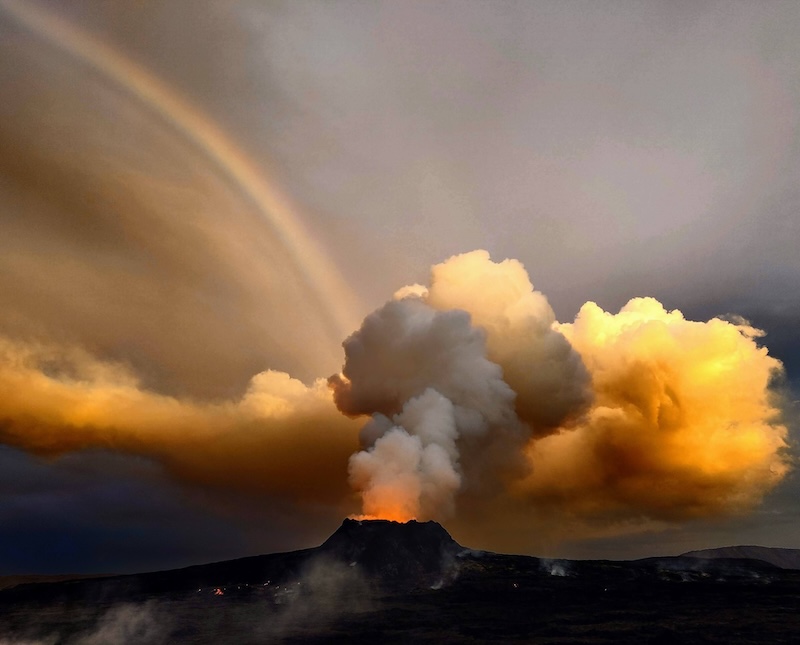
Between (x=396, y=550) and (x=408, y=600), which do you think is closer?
(x=408, y=600)

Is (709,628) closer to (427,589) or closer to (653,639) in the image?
(653,639)

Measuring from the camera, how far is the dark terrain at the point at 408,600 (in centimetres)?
9725

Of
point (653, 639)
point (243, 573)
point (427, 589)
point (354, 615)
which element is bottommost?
point (653, 639)

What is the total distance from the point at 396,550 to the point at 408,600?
33.9 m

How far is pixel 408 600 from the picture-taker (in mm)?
125875

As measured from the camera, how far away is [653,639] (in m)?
88.6

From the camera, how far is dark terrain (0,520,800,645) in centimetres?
9725

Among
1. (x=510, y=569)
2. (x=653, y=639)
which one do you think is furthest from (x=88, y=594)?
(x=653, y=639)

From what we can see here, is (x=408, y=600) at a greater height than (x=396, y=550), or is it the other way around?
(x=396, y=550)

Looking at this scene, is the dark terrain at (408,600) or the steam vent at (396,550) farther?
the steam vent at (396,550)

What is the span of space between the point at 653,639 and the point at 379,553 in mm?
82216

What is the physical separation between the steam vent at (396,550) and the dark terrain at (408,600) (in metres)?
0.35

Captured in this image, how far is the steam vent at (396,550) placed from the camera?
502 feet

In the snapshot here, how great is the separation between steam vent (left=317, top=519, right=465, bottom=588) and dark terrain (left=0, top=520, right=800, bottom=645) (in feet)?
1.16
